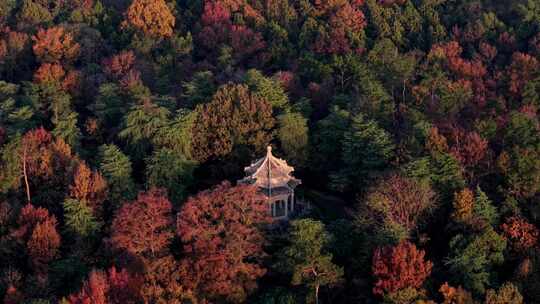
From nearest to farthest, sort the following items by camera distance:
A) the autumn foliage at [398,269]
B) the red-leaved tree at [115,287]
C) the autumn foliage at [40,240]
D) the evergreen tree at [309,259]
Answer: the red-leaved tree at [115,287], the autumn foliage at [398,269], the evergreen tree at [309,259], the autumn foliage at [40,240]

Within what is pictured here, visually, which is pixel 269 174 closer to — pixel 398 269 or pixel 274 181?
pixel 274 181

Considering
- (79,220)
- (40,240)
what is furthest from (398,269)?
(40,240)

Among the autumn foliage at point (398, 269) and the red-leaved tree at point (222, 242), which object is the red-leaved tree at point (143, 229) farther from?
the autumn foliage at point (398, 269)

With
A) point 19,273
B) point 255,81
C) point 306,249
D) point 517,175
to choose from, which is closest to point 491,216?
point 517,175

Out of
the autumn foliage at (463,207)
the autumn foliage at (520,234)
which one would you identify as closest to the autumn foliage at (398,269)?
the autumn foliage at (463,207)

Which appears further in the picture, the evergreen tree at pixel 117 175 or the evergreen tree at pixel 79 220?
the evergreen tree at pixel 117 175

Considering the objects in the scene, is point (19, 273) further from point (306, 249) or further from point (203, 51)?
point (203, 51)

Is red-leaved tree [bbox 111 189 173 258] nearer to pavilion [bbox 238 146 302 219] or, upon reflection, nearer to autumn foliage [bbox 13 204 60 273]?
autumn foliage [bbox 13 204 60 273]
